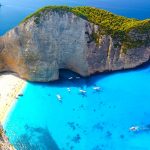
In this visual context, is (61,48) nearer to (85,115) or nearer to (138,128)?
(85,115)

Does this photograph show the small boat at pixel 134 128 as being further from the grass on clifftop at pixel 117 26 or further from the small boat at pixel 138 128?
the grass on clifftop at pixel 117 26

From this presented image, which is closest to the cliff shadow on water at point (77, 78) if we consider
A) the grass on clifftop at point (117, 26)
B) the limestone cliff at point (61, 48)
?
the limestone cliff at point (61, 48)

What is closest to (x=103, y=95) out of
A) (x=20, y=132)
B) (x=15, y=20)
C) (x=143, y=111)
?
(x=143, y=111)

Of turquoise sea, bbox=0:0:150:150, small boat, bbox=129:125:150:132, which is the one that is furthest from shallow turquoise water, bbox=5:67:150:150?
small boat, bbox=129:125:150:132

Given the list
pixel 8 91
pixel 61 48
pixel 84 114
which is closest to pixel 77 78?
pixel 61 48

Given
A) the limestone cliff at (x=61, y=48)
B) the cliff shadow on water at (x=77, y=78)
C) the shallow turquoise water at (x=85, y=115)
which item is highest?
the limestone cliff at (x=61, y=48)

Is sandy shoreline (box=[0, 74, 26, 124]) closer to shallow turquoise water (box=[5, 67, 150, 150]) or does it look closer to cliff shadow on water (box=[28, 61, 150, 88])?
shallow turquoise water (box=[5, 67, 150, 150])
